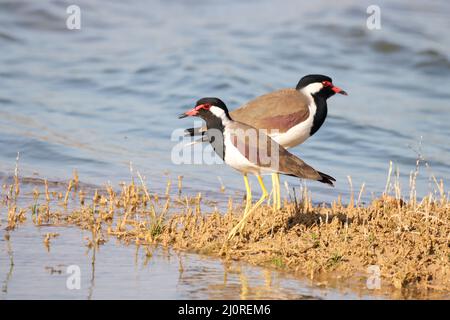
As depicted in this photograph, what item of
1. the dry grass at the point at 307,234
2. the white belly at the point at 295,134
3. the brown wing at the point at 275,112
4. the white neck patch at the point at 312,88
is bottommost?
the dry grass at the point at 307,234

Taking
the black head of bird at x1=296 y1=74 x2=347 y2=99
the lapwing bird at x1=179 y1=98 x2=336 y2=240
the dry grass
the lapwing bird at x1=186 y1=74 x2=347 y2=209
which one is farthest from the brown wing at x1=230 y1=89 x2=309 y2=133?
the lapwing bird at x1=179 y1=98 x2=336 y2=240

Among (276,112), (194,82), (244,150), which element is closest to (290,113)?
(276,112)

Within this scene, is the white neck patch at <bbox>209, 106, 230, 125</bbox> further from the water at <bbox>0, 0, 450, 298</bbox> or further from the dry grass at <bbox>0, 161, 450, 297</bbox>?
the water at <bbox>0, 0, 450, 298</bbox>

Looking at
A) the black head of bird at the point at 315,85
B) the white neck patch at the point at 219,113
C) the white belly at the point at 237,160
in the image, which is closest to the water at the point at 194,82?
the white belly at the point at 237,160

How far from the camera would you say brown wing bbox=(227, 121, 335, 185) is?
7652mm

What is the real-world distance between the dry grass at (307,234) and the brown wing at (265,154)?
18.0 inches

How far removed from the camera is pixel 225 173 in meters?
11.8

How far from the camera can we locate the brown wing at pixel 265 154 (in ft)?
25.1

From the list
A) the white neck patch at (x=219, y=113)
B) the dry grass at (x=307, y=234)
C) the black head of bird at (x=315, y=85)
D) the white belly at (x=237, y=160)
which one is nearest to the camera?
the dry grass at (x=307, y=234)

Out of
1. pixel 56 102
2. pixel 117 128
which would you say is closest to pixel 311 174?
pixel 117 128

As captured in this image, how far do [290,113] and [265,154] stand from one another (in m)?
1.68

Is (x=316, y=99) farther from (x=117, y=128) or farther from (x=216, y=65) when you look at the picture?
(x=216, y=65)

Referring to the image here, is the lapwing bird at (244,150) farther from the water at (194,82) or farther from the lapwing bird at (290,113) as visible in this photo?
the lapwing bird at (290,113)
